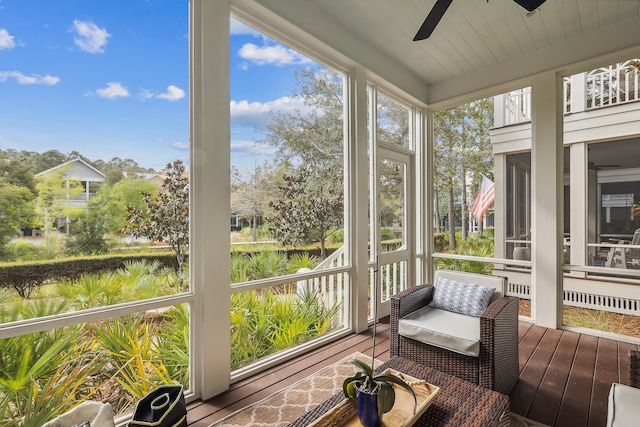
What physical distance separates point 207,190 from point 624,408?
2455 mm

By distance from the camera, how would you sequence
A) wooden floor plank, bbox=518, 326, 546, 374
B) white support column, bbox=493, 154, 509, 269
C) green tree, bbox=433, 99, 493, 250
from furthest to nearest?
green tree, bbox=433, 99, 493, 250
white support column, bbox=493, 154, 509, 269
wooden floor plank, bbox=518, 326, 546, 374

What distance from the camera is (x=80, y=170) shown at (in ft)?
5.93

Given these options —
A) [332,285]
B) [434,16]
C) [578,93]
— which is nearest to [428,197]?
[578,93]

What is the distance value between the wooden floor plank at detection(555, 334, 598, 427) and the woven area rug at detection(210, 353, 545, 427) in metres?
0.24

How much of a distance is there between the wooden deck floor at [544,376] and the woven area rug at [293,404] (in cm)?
7

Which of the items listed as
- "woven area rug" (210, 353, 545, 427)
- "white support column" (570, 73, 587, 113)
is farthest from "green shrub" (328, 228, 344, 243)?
"white support column" (570, 73, 587, 113)

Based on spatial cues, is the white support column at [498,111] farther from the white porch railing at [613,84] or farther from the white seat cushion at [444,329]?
the white seat cushion at [444,329]

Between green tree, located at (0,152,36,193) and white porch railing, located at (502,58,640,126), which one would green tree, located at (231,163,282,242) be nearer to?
green tree, located at (0,152,36,193)

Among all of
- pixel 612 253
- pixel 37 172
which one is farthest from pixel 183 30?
pixel 612 253

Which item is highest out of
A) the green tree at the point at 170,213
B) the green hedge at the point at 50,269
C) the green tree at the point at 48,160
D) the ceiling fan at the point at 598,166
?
the ceiling fan at the point at 598,166

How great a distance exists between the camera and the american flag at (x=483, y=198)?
404cm

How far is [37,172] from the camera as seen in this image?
1672 mm

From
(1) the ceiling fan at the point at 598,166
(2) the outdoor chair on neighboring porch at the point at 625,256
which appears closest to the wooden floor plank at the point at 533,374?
(2) the outdoor chair on neighboring porch at the point at 625,256

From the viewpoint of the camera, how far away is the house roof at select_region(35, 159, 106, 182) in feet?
5.77
